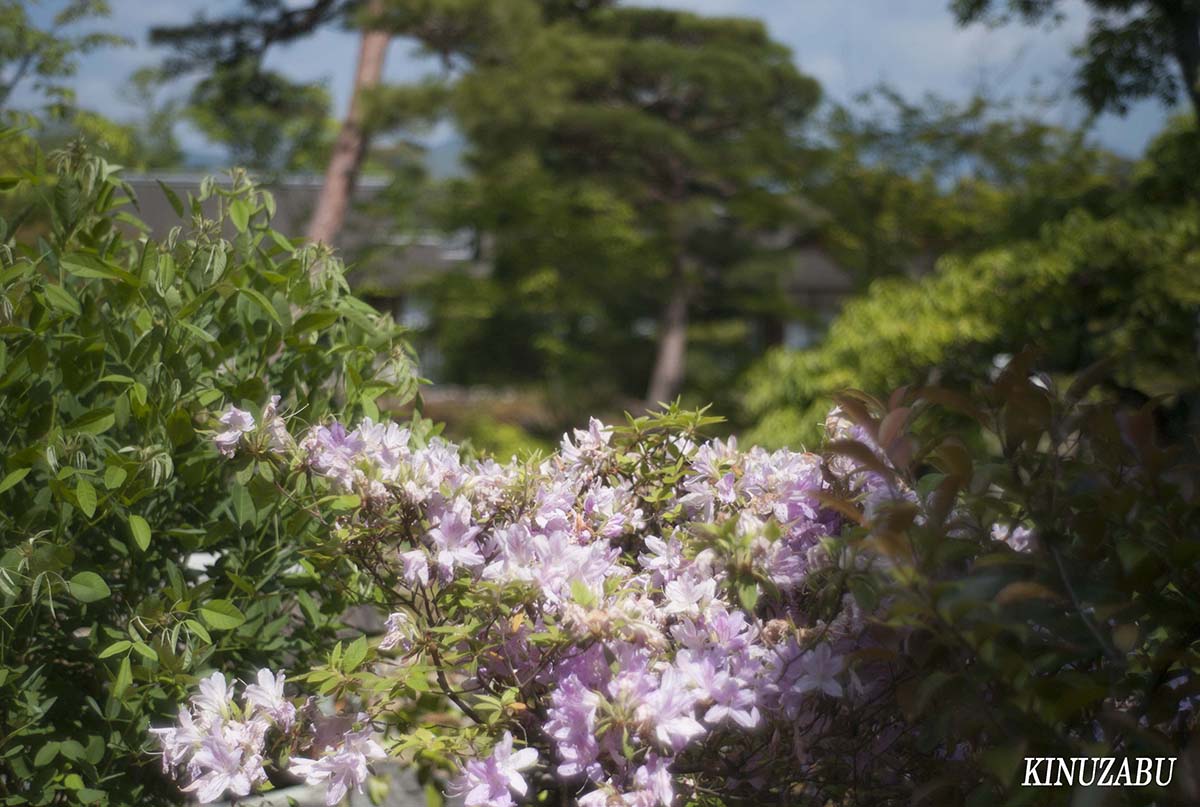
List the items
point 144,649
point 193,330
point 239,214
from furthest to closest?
point 239,214
point 193,330
point 144,649

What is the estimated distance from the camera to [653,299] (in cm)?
1694

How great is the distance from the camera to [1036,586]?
0.98 meters

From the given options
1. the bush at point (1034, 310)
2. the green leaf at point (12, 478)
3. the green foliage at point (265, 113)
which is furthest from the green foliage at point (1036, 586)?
the green foliage at point (265, 113)

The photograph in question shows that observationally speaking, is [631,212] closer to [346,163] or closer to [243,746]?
[346,163]

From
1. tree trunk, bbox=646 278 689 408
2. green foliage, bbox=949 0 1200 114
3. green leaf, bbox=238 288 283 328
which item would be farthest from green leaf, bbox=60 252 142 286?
tree trunk, bbox=646 278 689 408

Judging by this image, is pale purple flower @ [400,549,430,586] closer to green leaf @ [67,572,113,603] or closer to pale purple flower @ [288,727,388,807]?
pale purple flower @ [288,727,388,807]

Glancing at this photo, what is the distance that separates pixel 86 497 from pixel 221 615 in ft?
0.76

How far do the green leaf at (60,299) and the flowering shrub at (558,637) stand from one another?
0.31 meters

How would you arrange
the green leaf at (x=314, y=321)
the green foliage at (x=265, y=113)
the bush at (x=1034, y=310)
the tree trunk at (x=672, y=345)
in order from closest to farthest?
the green leaf at (x=314, y=321)
the bush at (x=1034, y=310)
the green foliage at (x=265, y=113)
the tree trunk at (x=672, y=345)

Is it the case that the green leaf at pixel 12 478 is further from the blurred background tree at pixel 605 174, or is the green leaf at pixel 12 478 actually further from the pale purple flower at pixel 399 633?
the blurred background tree at pixel 605 174

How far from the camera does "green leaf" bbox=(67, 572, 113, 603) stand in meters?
1.37

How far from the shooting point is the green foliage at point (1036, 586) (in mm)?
1016

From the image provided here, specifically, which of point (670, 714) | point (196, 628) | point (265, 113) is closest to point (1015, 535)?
point (670, 714)

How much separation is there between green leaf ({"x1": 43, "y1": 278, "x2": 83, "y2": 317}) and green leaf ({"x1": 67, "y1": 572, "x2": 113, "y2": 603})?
373 millimetres
